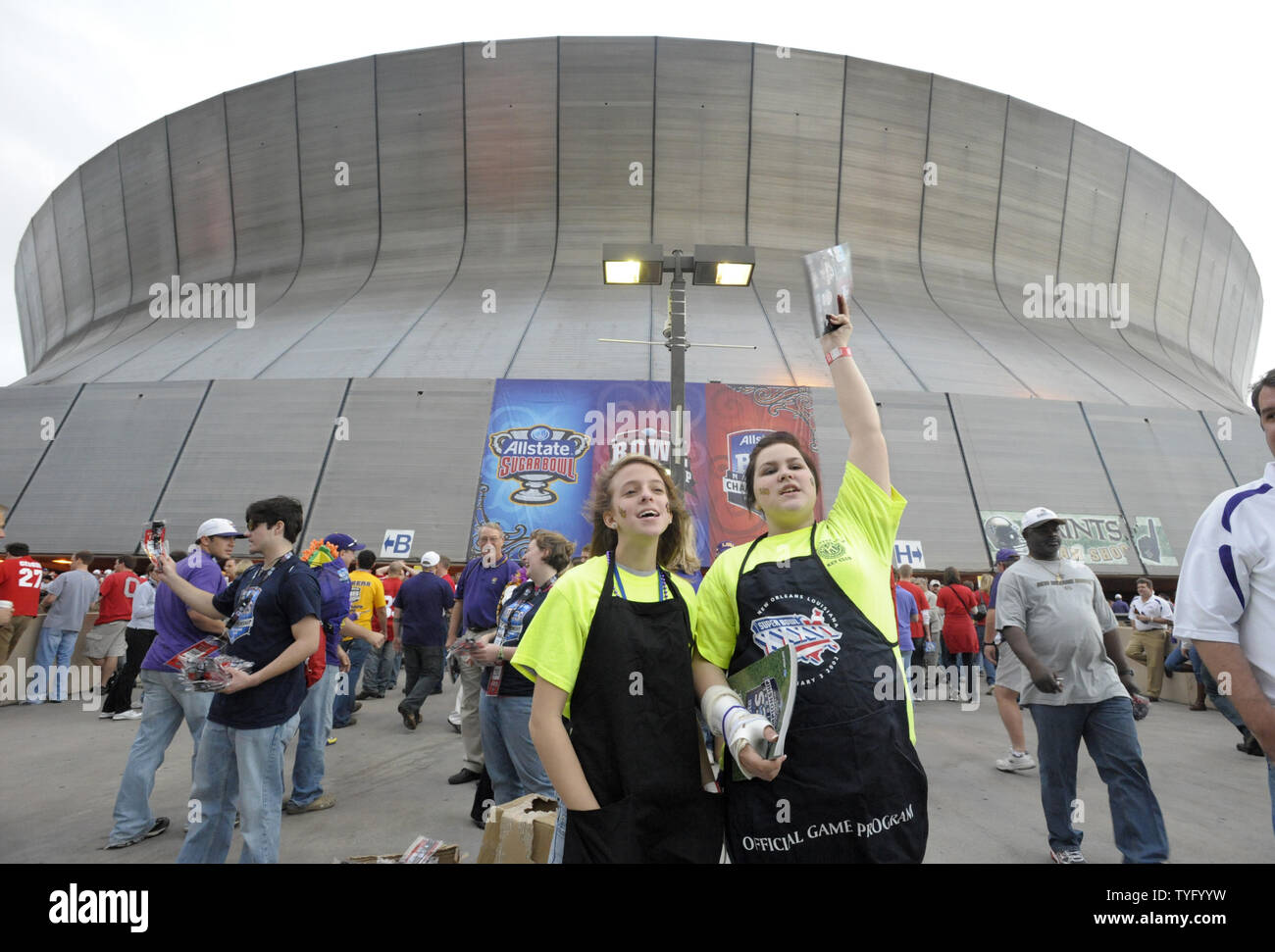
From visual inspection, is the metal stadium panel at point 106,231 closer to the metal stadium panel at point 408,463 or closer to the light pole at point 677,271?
the metal stadium panel at point 408,463

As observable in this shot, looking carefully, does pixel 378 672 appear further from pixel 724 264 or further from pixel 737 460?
pixel 737 460

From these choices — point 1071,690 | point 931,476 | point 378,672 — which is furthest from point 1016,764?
point 931,476

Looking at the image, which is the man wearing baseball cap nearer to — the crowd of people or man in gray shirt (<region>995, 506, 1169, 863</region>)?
man in gray shirt (<region>995, 506, 1169, 863</region>)

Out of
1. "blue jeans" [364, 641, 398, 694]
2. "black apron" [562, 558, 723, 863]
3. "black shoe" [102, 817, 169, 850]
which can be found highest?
"black apron" [562, 558, 723, 863]

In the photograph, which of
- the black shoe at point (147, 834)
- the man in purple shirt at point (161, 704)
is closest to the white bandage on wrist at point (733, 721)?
the man in purple shirt at point (161, 704)

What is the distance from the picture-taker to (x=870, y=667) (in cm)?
172

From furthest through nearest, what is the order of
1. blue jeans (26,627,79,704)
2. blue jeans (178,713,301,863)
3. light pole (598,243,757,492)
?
blue jeans (26,627,79,704) → light pole (598,243,757,492) → blue jeans (178,713,301,863)

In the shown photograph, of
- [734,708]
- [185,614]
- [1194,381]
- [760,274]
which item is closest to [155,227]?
[760,274]

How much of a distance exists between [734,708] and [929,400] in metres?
17.2

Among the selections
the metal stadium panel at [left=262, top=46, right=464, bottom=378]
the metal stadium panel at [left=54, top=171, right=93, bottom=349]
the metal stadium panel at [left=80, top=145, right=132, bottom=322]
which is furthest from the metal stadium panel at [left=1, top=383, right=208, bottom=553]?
the metal stadium panel at [left=54, top=171, right=93, bottom=349]

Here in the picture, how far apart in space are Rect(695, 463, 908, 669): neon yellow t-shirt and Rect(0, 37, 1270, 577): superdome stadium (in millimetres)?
13573

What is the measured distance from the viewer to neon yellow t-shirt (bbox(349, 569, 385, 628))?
7648 millimetres

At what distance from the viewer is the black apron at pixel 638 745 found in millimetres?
1657
